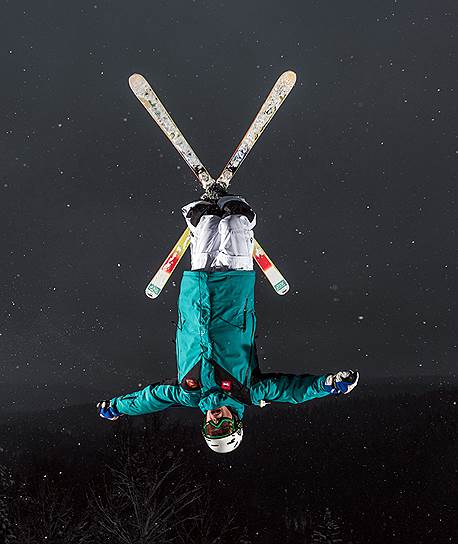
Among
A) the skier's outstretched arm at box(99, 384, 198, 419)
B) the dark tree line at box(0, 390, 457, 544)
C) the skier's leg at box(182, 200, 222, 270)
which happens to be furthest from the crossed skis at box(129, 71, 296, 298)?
the dark tree line at box(0, 390, 457, 544)

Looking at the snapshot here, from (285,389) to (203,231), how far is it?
148 cm

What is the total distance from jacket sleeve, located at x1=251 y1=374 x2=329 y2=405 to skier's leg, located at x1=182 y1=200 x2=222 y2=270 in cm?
107

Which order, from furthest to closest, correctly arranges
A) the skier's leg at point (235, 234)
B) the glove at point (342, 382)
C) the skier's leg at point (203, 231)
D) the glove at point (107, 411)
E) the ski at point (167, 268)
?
the ski at point (167, 268) < the glove at point (107, 411) < the skier's leg at point (203, 231) < the skier's leg at point (235, 234) < the glove at point (342, 382)

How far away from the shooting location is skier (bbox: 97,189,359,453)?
497 cm

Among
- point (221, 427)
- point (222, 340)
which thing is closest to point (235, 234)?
point (222, 340)

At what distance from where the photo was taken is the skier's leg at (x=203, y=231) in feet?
17.1

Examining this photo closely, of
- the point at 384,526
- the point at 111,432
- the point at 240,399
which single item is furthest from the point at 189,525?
the point at 240,399

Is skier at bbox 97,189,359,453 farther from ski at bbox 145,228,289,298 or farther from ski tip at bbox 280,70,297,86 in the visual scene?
ski tip at bbox 280,70,297,86

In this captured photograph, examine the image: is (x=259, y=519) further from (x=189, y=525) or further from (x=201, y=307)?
(x=201, y=307)

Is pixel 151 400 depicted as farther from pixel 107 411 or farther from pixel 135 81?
pixel 135 81

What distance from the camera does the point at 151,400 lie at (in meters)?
5.32

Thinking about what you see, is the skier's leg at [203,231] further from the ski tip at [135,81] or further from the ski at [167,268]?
the ski tip at [135,81]

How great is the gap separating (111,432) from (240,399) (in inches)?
1015

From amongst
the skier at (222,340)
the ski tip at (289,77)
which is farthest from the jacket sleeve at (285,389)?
the ski tip at (289,77)
